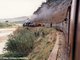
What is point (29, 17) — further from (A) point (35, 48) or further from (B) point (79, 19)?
(B) point (79, 19)

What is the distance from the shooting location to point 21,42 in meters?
2.15

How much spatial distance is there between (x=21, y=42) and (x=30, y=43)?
0.34ft

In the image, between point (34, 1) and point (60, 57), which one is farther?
point (34, 1)

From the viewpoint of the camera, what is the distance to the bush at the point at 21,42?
2115 millimetres

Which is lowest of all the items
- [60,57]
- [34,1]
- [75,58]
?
[60,57]

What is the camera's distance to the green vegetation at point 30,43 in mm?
2090

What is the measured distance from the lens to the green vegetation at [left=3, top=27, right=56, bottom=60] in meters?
2.09

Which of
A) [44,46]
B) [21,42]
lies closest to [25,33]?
[21,42]

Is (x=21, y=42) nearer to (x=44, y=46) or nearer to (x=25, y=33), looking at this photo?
(x=25, y=33)

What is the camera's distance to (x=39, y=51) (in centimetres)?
210

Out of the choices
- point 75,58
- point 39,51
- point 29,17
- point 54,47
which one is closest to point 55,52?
point 54,47

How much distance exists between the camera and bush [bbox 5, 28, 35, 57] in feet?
6.94

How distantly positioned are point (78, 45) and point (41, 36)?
1966 millimetres

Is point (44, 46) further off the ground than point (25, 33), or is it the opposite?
point (25, 33)
